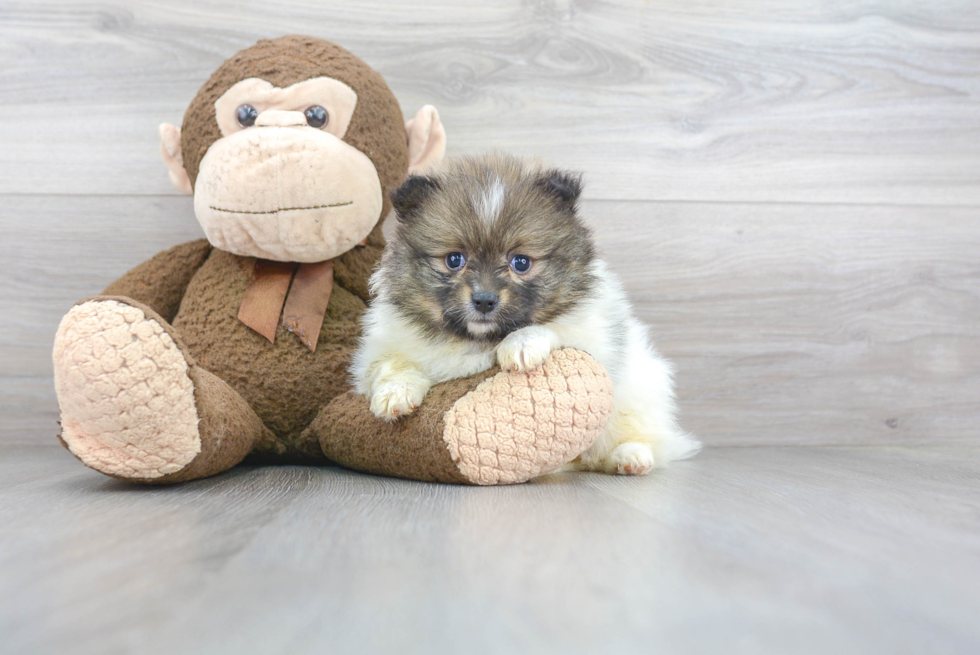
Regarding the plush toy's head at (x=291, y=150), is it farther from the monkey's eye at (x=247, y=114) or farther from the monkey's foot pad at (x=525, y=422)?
the monkey's foot pad at (x=525, y=422)

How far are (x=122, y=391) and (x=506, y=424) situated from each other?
2.03ft

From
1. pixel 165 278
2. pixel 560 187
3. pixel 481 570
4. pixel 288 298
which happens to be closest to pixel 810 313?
pixel 560 187

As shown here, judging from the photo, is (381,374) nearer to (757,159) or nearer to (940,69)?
(757,159)

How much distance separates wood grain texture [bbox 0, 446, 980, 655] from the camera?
65 cm

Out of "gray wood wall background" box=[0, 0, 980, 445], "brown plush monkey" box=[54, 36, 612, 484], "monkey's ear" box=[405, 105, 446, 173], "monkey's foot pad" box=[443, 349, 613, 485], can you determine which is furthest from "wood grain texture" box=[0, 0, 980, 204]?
"monkey's foot pad" box=[443, 349, 613, 485]

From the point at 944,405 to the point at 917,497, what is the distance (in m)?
1.02

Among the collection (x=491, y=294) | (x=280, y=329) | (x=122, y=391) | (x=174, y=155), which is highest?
(x=174, y=155)

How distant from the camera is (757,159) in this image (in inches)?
79.5

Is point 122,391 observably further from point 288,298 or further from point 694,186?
point 694,186

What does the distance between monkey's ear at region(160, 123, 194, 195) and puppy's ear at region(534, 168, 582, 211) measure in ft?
2.84

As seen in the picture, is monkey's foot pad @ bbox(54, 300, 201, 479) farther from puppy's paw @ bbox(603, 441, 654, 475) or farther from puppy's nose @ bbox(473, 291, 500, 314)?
puppy's paw @ bbox(603, 441, 654, 475)

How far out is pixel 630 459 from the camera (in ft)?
4.77

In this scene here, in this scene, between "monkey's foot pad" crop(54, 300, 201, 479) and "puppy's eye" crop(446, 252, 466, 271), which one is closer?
"monkey's foot pad" crop(54, 300, 201, 479)

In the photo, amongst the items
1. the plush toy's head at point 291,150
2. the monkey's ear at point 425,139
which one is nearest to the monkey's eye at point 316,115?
the plush toy's head at point 291,150
